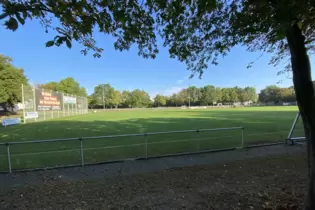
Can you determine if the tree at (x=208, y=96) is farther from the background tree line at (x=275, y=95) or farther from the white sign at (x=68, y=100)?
the white sign at (x=68, y=100)

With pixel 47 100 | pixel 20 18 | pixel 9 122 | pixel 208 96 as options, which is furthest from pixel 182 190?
pixel 208 96

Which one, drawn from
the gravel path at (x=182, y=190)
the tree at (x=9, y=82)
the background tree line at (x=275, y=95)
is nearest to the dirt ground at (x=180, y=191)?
the gravel path at (x=182, y=190)

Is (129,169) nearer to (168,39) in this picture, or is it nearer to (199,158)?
(199,158)

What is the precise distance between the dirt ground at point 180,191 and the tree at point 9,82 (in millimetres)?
44663

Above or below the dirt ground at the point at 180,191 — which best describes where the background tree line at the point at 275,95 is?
above

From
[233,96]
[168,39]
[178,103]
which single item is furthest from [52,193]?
[233,96]

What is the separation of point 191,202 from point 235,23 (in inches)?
126

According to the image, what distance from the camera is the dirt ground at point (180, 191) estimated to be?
3.81m

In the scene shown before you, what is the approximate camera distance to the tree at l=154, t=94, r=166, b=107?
125 metres

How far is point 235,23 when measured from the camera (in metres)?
3.89

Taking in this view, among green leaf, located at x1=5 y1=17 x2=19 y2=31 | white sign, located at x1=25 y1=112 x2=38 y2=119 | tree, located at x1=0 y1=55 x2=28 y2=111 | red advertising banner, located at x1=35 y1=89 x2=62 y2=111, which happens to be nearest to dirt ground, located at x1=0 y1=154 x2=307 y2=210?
green leaf, located at x1=5 y1=17 x2=19 y2=31

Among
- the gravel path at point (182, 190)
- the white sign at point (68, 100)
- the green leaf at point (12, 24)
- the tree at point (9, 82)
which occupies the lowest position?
the gravel path at point (182, 190)

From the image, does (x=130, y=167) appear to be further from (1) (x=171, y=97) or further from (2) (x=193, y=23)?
(1) (x=171, y=97)

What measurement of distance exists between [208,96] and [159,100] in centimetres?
2673
